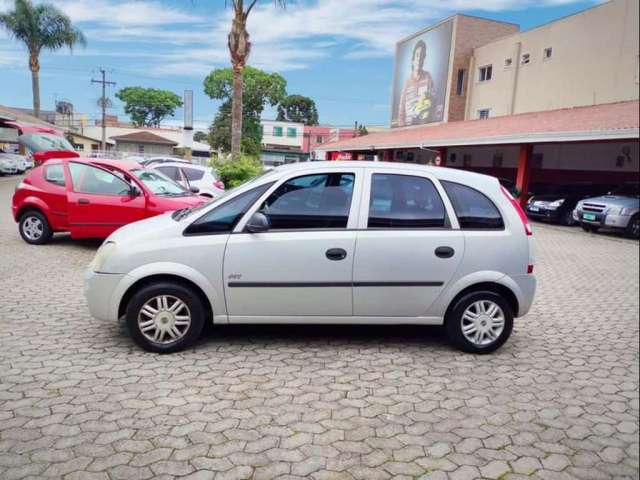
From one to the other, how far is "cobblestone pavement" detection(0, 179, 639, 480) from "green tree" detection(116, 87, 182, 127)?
1.97m

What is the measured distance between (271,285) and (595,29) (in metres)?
3.04

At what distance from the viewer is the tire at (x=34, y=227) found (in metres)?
7.75

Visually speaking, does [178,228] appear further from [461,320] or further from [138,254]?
[461,320]

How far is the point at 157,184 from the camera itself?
792cm

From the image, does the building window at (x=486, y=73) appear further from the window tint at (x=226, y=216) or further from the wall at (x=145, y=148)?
the wall at (x=145, y=148)

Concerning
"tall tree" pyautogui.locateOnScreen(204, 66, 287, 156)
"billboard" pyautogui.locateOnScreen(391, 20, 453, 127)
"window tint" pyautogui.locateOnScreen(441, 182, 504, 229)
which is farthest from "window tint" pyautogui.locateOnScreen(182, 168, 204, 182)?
"billboard" pyautogui.locateOnScreen(391, 20, 453, 127)

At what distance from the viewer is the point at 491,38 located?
25484 mm

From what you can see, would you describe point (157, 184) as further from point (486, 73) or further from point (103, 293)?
point (486, 73)

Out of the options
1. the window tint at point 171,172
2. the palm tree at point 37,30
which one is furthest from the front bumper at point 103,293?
the window tint at point 171,172

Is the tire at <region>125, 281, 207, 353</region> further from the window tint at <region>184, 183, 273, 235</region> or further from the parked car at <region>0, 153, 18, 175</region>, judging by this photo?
the parked car at <region>0, 153, 18, 175</region>

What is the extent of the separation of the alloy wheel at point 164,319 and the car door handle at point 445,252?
6.69 feet

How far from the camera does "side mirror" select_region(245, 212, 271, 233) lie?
363cm

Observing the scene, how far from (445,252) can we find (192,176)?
388 inches

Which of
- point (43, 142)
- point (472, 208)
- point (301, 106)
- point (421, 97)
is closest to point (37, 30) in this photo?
point (43, 142)
